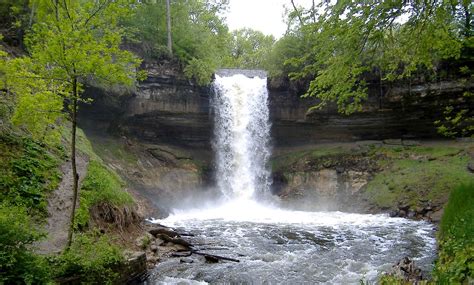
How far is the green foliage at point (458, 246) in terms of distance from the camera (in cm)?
504

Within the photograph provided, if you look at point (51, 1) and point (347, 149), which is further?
point (347, 149)

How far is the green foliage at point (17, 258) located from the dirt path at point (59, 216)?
1270mm

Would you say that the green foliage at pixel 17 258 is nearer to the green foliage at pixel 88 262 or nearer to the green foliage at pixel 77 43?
the green foliage at pixel 88 262

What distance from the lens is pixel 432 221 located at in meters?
16.7

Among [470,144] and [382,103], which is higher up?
[382,103]

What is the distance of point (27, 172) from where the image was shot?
980cm

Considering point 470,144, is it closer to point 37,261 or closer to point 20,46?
point 37,261

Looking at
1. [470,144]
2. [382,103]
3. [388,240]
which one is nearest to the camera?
[388,240]

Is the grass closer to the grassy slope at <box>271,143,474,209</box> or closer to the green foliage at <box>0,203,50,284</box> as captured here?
the grassy slope at <box>271,143,474,209</box>

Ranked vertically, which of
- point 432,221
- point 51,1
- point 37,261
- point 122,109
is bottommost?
point 432,221

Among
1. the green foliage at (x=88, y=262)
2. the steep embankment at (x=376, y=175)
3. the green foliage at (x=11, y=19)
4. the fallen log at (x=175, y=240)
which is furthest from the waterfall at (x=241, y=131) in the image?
the green foliage at (x=88, y=262)

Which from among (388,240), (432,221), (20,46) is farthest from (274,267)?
(20,46)

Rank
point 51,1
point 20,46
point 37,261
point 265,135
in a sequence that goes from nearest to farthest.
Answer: point 37,261
point 51,1
point 20,46
point 265,135

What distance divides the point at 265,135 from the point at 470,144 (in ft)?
41.3
